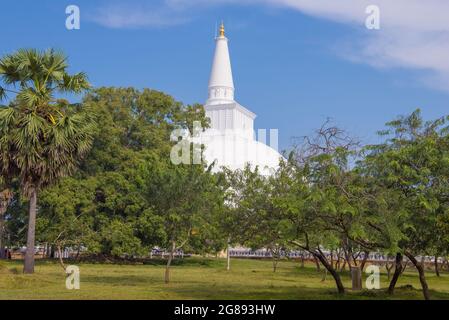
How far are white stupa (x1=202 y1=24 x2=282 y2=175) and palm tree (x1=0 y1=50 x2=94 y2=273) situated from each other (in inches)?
1739

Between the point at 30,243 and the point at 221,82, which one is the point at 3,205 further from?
the point at 221,82

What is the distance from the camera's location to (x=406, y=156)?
19312 mm

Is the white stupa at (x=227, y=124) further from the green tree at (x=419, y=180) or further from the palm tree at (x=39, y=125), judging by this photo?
the green tree at (x=419, y=180)

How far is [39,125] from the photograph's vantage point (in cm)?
2520

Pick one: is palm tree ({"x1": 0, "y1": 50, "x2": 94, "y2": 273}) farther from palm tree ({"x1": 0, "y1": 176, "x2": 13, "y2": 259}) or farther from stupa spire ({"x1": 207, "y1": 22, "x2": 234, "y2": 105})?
stupa spire ({"x1": 207, "y1": 22, "x2": 234, "y2": 105})

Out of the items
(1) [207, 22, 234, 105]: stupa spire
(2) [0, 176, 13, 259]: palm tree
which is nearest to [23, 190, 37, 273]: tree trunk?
(2) [0, 176, 13, 259]: palm tree

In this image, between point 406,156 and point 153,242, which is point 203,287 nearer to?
point 406,156

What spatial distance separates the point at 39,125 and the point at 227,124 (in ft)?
168

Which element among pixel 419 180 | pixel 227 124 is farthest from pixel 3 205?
pixel 227 124

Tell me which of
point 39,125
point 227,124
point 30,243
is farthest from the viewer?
point 227,124

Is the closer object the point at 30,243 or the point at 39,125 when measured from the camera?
the point at 39,125
